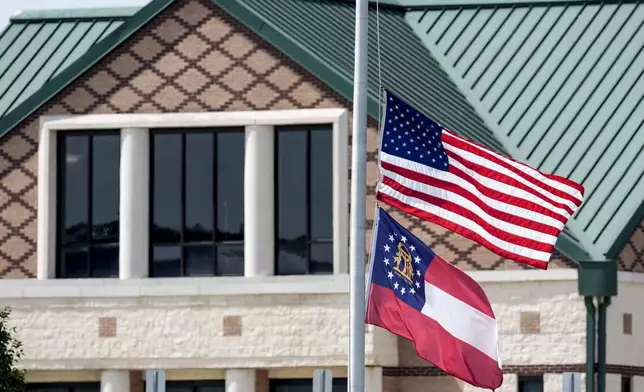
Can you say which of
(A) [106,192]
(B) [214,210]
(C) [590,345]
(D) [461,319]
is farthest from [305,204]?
(D) [461,319]

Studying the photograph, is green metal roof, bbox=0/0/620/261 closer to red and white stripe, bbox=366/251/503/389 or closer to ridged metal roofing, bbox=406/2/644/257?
ridged metal roofing, bbox=406/2/644/257

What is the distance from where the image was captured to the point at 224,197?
36.2 metres

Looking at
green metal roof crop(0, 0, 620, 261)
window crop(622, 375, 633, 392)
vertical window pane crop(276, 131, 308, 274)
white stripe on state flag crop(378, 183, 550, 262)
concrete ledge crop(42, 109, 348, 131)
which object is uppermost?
green metal roof crop(0, 0, 620, 261)

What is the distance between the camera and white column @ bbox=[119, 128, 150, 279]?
3612 cm

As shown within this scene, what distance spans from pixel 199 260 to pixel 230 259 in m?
0.54

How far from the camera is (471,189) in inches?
1059

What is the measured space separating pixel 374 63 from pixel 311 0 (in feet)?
8.08

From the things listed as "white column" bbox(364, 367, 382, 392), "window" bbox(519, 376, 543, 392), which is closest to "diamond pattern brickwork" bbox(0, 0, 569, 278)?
"white column" bbox(364, 367, 382, 392)

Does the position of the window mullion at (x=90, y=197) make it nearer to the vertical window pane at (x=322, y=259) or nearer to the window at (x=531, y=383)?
the vertical window pane at (x=322, y=259)

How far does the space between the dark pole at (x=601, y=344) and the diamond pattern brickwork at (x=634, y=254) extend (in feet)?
3.40

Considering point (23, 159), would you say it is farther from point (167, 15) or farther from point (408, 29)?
point (408, 29)

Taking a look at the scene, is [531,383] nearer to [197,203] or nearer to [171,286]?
[171,286]

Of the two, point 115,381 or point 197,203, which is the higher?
point 197,203

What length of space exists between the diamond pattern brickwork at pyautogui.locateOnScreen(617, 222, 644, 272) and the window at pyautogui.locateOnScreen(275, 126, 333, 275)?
4847 millimetres
